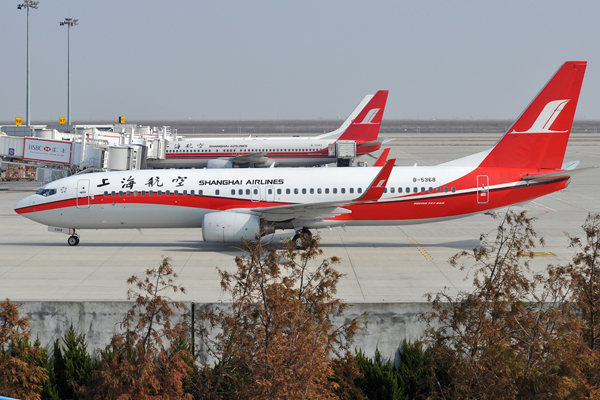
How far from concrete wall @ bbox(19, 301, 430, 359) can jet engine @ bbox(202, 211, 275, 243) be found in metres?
7.91

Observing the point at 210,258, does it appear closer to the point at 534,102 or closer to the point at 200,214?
the point at 200,214

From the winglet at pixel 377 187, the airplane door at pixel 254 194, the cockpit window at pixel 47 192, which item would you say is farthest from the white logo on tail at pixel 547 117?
the cockpit window at pixel 47 192

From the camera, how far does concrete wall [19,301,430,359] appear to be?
51.5 ft

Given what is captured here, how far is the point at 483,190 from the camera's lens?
81.6 feet

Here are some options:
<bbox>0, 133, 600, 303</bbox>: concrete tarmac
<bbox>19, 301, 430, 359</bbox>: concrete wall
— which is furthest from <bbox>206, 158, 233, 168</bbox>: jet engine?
<bbox>19, 301, 430, 359</bbox>: concrete wall

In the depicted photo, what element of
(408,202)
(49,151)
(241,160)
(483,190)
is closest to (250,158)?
(241,160)

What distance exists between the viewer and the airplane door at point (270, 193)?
25286 millimetres

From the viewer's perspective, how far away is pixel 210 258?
924 inches

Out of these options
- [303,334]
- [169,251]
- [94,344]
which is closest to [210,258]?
[169,251]

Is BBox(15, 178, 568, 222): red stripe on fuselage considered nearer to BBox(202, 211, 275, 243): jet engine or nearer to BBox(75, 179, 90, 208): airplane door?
BBox(75, 179, 90, 208): airplane door

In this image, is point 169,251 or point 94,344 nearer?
point 94,344

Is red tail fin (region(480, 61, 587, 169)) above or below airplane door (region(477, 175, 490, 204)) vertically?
above

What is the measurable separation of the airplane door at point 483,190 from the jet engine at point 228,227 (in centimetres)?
876

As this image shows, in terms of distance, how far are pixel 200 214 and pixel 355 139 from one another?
3474cm
